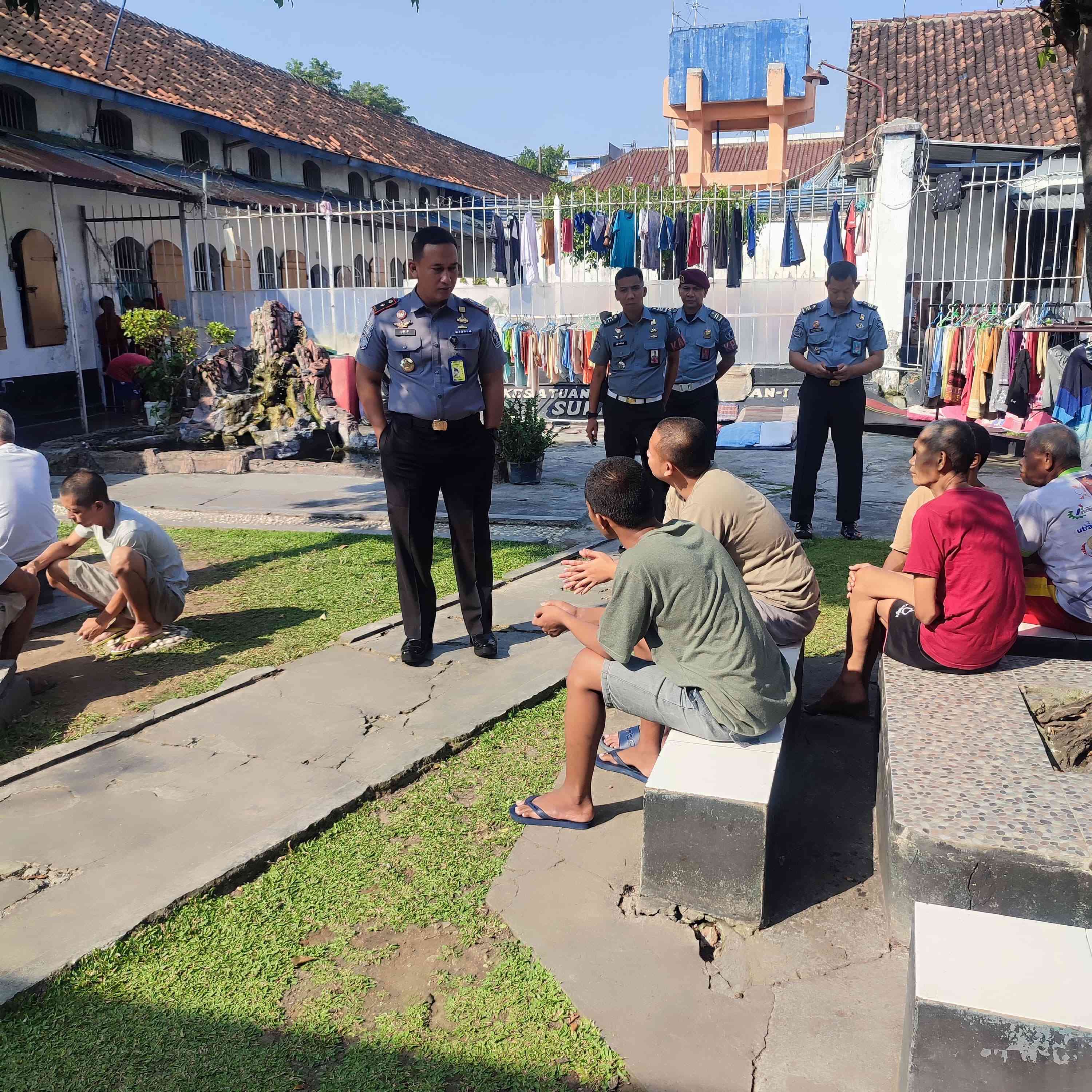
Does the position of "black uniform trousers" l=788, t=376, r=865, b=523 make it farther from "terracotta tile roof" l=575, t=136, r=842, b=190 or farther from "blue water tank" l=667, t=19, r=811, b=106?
"terracotta tile roof" l=575, t=136, r=842, b=190

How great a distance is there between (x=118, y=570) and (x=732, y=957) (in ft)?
11.9

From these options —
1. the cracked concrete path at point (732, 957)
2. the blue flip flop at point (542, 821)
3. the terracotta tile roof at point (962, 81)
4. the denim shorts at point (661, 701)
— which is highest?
the terracotta tile roof at point (962, 81)

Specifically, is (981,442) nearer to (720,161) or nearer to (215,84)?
(215,84)

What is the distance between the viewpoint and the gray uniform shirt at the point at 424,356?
473 cm

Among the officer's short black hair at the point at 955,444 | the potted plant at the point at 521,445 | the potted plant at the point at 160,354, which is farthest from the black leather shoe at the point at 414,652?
the potted plant at the point at 160,354

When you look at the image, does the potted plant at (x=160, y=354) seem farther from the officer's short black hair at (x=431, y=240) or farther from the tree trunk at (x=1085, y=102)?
the tree trunk at (x=1085, y=102)

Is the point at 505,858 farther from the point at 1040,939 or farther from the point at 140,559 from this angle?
the point at 140,559

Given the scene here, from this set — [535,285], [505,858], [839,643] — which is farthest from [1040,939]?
[535,285]

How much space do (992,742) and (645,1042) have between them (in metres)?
1.46

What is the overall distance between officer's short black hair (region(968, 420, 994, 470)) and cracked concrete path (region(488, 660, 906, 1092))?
4.78ft

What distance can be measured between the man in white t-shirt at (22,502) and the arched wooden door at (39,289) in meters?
9.65

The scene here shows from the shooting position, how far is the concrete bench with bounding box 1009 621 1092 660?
12.6 feet

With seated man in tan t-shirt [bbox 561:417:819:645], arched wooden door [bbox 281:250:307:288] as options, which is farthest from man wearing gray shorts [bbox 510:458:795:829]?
arched wooden door [bbox 281:250:307:288]

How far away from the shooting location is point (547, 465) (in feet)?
35.8
